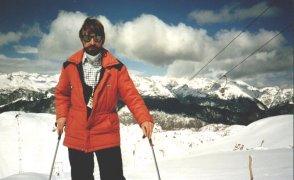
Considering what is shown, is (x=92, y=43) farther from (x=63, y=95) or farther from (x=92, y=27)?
(x=63, y=95)

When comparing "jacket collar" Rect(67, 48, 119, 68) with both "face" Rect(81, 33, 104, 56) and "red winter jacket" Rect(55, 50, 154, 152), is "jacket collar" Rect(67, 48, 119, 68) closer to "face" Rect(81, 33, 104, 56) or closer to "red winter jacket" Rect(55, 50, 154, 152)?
"red winter jacket" Rect(55, 50, 154, 152)

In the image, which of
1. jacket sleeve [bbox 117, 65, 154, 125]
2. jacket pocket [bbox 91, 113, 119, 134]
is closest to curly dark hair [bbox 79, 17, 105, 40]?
jacket sleeve [bbox 117, 65, 154, 125]

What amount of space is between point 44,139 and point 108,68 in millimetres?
29329

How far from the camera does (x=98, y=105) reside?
3.83 metres

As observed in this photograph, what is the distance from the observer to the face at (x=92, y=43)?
399 cm

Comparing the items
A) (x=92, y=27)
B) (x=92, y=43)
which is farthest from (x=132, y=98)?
(x=92, y=27)

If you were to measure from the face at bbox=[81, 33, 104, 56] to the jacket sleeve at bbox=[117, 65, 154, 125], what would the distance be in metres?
0.44

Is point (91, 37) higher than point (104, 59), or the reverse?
point (91, 37)

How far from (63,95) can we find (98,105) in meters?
0.67

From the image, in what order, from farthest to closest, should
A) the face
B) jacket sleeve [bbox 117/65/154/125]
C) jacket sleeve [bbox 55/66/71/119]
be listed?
jacket sleeve [bbox 55/66/71/119] → the face → jacket sleeve [bbox 117/65/154/125]

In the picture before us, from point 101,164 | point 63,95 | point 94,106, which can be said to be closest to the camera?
point 94,106

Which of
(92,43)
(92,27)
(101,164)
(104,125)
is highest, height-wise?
(92,27)

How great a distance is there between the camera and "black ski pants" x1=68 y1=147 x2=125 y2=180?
12.8 ft

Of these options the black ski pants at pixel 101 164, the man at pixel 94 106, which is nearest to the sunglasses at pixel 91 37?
the man at pixel 94 106
